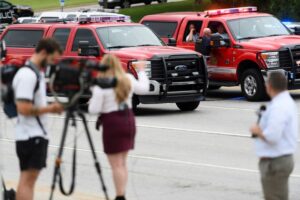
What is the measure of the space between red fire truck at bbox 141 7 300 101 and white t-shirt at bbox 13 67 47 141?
12216 mm

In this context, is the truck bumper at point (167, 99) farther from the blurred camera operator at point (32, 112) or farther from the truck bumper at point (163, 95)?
the blurred camera operator at point (32, 112)

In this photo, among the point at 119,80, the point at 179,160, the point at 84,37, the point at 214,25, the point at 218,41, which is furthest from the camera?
the point at 214,25

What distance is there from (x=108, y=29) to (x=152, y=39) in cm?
101

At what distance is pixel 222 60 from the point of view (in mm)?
21281

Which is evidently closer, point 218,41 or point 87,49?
point 87,49

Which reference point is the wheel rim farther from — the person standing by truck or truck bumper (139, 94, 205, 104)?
truck bumper (139, 94, 205, 104)

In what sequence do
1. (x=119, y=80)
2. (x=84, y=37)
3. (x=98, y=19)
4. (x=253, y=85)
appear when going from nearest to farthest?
(x=119, y=80)
(x=84, y=37)
(x=98, y=19)
(x=253, y=85)

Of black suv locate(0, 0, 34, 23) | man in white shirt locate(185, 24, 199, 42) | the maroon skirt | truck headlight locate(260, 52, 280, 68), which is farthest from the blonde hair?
black suv locate(0, 0, 34, 23)

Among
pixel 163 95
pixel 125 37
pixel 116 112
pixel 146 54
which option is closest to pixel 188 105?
pixel 163 95

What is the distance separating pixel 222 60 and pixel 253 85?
1041 mm

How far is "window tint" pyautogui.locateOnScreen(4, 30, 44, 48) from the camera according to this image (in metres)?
20.7

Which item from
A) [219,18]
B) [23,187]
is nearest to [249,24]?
[219,18]

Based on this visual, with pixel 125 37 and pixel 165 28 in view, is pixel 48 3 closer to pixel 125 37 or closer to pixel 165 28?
pixel 165 28

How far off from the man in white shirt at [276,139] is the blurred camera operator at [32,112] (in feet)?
6.12
